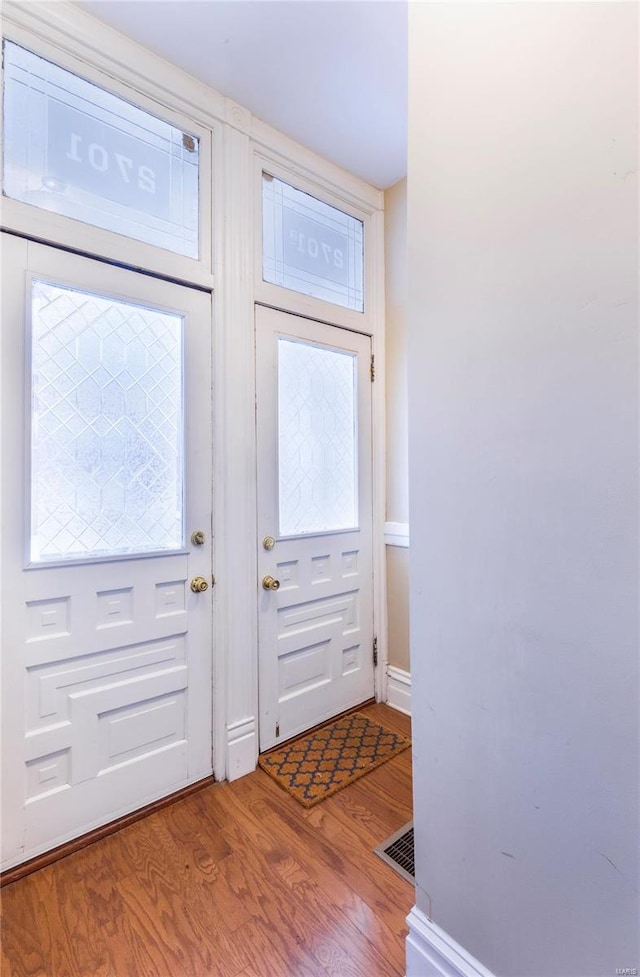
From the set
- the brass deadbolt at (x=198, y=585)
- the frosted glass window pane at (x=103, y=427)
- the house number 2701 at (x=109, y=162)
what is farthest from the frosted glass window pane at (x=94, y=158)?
the brass deadbolt at (x=198, y=585)

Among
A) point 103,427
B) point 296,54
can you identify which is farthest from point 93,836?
point 296,54

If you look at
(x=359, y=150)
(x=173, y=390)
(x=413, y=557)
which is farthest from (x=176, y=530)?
(x=359, y=150)

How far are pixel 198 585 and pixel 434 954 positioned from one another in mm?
1252

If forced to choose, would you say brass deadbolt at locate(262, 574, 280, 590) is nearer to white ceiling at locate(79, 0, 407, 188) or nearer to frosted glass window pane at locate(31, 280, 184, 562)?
frosted glass window pane at locate(31, 280, 184, 562)

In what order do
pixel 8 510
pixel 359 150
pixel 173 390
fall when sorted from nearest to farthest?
1. pixel 8 510
2. pixel 173 390
3. pixel 359 150

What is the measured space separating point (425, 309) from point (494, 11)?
1.87ft

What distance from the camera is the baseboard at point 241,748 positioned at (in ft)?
5.88

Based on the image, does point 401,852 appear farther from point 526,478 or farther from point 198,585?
point 526,478

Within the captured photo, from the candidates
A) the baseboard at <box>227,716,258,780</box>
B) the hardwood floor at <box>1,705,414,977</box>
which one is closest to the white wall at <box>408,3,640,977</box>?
the hardwood floor at <box>1,705,414,977</box>

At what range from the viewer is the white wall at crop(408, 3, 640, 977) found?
2.38 ft

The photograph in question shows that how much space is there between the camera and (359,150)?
2107 millimetres

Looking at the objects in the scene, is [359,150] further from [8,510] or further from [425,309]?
[8,510]

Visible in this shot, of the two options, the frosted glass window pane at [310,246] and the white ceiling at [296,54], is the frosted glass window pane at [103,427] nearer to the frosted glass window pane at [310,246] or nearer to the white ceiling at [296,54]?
the frosted glass window pane at [310,246]

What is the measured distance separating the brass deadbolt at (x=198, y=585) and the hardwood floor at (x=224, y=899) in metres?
0.80
